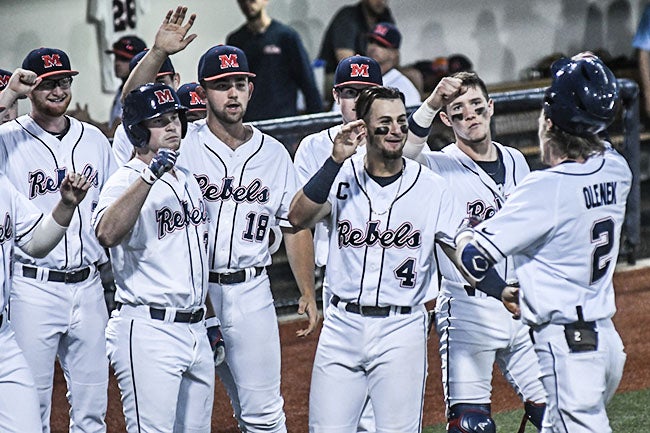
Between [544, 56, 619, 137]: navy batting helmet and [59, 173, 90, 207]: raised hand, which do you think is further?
[59, 173, 90, 207]: raised hand

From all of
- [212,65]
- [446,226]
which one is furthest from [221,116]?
[446,226]

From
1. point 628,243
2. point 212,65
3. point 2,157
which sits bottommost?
point 628,243

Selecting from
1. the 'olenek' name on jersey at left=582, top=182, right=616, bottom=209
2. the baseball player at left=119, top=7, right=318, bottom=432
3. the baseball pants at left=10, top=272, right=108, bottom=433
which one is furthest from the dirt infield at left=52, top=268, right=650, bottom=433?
the 'olenek' name on jersey at left=582, top=182, right=616, bottom=209

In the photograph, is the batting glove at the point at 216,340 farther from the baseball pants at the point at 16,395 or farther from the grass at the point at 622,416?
the grass at the point at 622,416

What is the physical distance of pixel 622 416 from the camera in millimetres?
6438

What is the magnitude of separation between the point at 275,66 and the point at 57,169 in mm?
3787

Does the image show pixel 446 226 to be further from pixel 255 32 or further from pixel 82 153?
pixel 255 32

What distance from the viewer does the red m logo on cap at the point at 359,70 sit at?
237 inches

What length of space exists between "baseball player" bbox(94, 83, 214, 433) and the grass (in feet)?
5.97

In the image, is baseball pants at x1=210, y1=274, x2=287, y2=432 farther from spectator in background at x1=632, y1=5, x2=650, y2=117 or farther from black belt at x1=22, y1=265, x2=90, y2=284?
spectator in background at x1=632, y1=5, x2=650, y2=117

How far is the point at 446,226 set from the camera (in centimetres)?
495

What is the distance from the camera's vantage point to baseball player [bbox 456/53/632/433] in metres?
4.20

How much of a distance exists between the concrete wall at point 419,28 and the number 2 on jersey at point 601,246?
624 centimetres

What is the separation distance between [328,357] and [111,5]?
19.3ft
